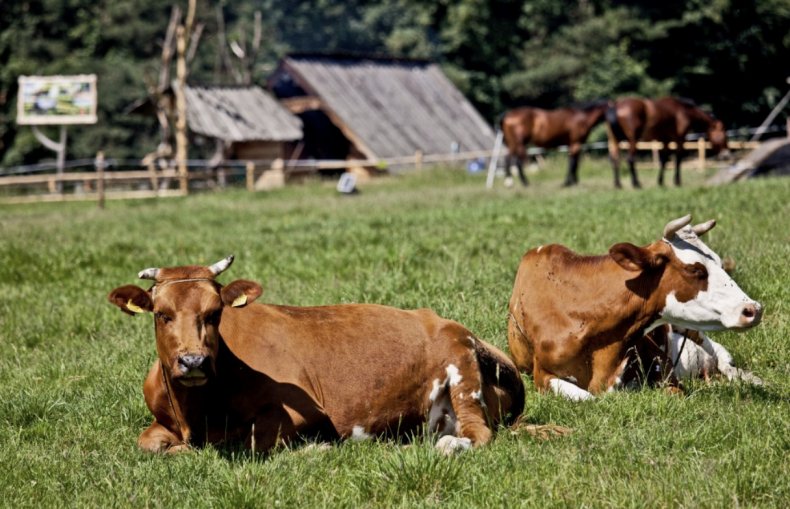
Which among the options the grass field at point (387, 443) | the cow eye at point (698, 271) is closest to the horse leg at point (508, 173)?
the grass field at point (387, 443)

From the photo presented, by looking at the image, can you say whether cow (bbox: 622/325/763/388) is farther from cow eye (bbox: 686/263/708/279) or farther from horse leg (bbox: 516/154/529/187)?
horse leg (bbox: 516/154/529/187)

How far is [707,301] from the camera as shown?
642cm

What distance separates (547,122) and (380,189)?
199 inches

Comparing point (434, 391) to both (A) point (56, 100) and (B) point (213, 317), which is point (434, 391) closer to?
(B) point (213, 317)

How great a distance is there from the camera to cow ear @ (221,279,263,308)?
5500 mm

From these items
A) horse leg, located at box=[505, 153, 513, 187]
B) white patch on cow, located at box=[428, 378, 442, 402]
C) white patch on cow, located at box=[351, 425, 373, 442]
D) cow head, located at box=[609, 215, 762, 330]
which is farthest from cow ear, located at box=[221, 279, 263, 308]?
horse leg, located at box=[505, 153, 513, 187]

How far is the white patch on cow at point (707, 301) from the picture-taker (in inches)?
249

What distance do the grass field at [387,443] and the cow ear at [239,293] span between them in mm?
766

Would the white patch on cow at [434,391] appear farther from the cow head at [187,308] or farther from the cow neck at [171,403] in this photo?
the cow neck at [171,403]

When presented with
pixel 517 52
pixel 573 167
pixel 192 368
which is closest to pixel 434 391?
pixel 192 368

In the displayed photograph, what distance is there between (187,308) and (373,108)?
37.7 m

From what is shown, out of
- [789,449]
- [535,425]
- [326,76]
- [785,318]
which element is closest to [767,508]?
[789,449]

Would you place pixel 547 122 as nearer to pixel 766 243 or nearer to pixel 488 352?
pixel 766 243

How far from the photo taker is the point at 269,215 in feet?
68.2
